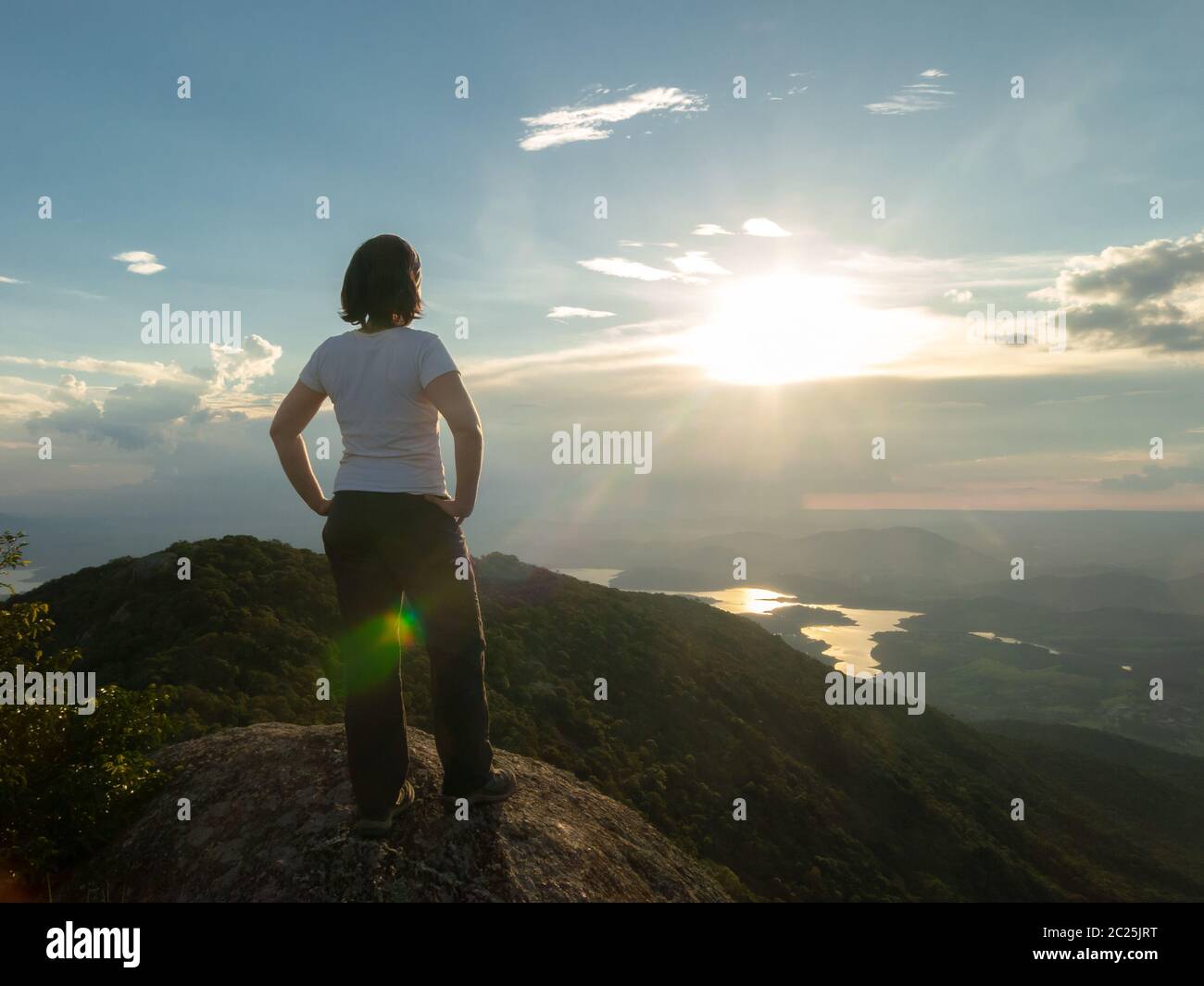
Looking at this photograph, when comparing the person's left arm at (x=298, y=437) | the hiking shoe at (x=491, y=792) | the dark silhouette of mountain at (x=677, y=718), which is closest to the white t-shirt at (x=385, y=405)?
the person's left arm at (x=298, y=437)

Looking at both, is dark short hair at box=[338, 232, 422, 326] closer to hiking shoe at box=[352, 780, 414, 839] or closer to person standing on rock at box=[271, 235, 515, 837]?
person standing on rock at box=[271, 235, 515, 837]

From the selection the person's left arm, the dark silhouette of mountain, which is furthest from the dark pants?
the dark silhouette of mountain

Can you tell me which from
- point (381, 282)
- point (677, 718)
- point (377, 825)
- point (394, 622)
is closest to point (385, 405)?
point (381, 282)

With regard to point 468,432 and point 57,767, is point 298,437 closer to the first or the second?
point 468,432

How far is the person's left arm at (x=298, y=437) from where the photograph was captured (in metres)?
5.78

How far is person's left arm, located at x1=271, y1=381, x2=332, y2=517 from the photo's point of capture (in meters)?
5.78

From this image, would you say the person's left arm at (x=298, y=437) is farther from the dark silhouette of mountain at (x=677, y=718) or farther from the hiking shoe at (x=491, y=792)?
the dark silhouette of mountain at (x=677, y=718)

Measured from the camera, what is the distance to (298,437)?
605 centimetres

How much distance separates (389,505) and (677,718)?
24569 millimetres

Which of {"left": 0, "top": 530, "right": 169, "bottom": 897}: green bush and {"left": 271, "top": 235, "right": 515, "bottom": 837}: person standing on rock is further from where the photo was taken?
{"left": 0, "top": 530, "right": 169, "bottom": 897}: green bush

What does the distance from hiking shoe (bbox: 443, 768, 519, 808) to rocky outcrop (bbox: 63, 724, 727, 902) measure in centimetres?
17

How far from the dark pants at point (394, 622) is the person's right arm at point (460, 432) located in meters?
0.26
